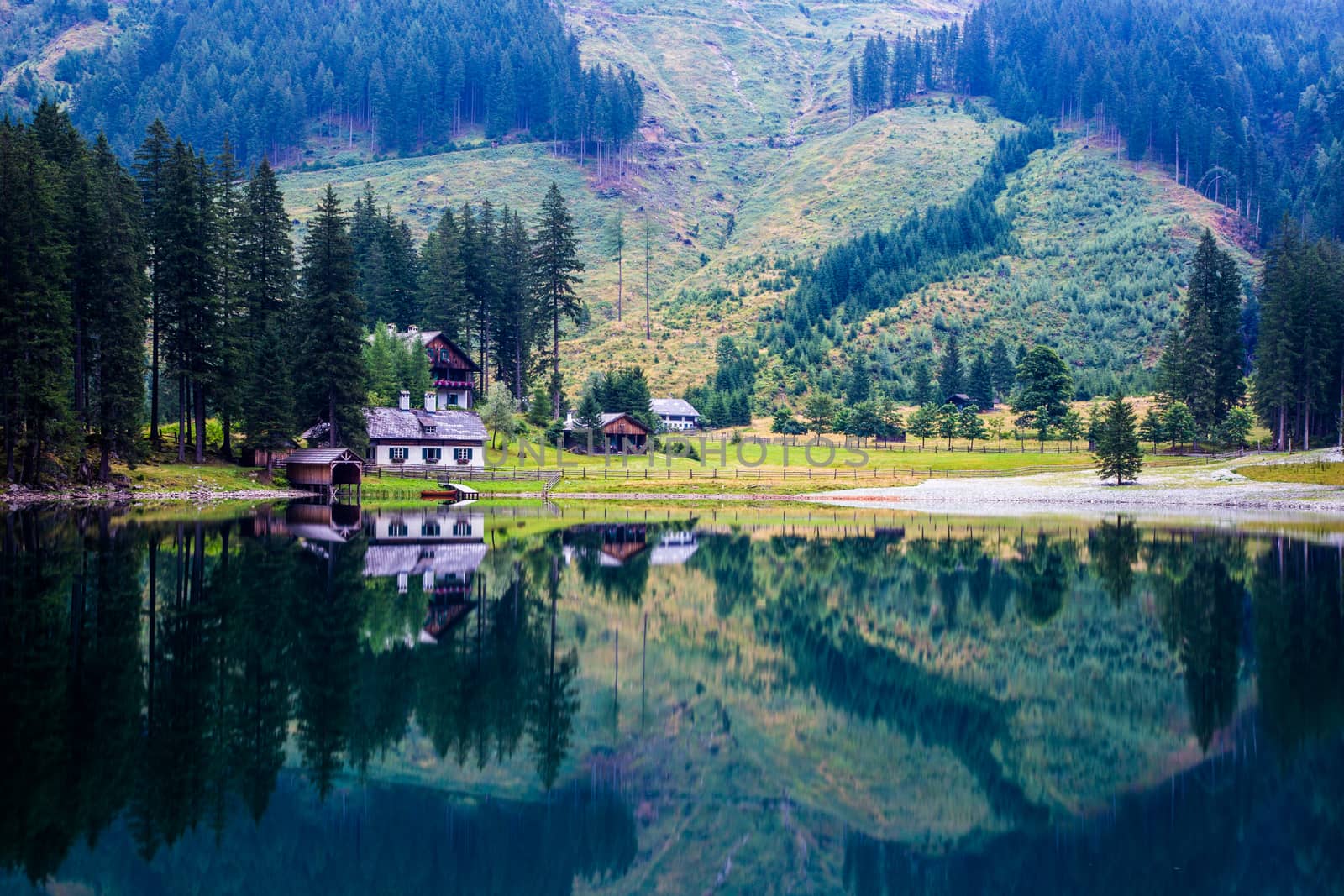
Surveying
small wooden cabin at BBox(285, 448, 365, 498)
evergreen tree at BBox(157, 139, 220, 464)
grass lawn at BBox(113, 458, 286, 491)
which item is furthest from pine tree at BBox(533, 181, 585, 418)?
evergreen tree at BBox(157, 139, 220, 464)

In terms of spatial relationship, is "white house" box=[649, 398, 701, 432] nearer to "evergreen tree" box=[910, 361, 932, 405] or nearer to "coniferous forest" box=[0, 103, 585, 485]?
"evergreen tree" box=[910, 361, 932, 405]

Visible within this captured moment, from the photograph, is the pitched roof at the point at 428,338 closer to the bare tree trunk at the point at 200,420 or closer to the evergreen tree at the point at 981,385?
the bare tree trunk at the point at 200,420

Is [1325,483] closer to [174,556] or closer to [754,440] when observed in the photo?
[754,440]

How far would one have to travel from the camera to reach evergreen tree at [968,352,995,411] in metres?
124

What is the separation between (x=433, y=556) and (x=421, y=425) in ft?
139

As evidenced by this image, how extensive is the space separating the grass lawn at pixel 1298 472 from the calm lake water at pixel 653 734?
48162mm

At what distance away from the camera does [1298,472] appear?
75.3m

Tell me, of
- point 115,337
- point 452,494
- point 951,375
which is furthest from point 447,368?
point 951,375

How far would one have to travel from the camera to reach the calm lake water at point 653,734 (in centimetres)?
1218

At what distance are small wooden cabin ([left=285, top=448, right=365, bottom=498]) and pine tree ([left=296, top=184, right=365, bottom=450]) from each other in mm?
2208

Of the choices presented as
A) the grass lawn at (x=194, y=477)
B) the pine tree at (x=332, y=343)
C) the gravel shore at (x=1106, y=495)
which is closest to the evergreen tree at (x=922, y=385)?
the gravel shore at (x=1106, y=495)

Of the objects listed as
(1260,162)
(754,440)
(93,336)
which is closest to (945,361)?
(754,440)

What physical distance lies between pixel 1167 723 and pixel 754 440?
292 ft

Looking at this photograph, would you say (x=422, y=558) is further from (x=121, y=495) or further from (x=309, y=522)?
(x=121, y=495)
